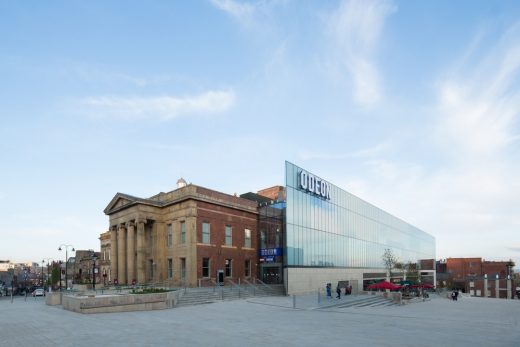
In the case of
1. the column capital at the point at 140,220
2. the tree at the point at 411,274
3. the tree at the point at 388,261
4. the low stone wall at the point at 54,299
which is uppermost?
the column capital at the point at 140,220

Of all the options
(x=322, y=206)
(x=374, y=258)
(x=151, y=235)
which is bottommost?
(x=374, y=258)

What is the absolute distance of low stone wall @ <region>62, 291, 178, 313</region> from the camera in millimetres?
28562

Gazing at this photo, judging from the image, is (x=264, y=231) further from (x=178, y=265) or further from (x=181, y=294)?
(x=181, y=294)

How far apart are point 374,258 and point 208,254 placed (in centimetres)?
3559

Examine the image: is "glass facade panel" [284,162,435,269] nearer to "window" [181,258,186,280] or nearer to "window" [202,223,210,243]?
"window" [202,223,210,243]

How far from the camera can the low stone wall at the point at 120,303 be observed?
28562 millimetres

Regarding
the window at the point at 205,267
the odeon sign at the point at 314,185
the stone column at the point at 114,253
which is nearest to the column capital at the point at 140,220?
the stone column at the point at 114,253

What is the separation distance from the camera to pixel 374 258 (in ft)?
238

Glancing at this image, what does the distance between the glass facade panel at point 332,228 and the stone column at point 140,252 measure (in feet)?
58.5

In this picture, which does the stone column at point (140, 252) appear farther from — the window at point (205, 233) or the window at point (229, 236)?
the window at point (229, 236)

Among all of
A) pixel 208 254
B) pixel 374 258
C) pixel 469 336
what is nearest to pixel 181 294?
pixel 208 254

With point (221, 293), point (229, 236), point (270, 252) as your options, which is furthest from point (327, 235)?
point (221, 293)

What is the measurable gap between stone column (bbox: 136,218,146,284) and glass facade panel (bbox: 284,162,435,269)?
17819 mm

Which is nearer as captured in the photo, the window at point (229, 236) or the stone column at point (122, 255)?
the window at point (229, 236)
